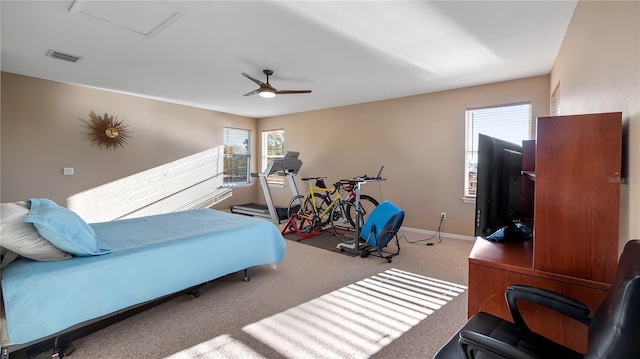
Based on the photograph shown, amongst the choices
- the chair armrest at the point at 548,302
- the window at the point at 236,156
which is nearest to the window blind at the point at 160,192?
the window at the point at 236,156

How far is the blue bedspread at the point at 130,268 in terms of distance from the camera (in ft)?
5.46

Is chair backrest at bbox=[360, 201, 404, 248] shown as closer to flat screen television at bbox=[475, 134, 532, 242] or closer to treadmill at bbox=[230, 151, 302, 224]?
flat screen television at bbox=[475, 134, 532, 242]

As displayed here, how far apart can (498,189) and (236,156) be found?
21.2ft

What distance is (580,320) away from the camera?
1149 mm

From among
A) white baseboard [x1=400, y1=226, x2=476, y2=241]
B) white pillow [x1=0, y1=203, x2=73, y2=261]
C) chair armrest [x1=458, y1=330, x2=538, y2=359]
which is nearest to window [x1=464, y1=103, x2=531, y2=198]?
white baseboard [x1=400, y1=226, x2=476, y2=241]

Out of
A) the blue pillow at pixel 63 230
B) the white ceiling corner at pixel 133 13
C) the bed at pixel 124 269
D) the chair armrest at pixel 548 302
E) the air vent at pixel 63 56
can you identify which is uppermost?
the air vent at pixel 63 56

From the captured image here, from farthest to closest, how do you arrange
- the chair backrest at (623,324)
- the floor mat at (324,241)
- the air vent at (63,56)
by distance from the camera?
the floor mat at (324,241) → the air vent at (63,56) → the chair backrest at (623,324)

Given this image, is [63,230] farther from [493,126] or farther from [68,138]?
[493,126]

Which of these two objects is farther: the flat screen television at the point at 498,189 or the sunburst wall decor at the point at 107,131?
the sunburst wall decor at the point at 107,131

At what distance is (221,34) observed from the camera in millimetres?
2777

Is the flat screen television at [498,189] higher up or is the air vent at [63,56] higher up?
the air vent at [63,56]

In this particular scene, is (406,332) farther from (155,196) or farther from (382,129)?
(155,196)

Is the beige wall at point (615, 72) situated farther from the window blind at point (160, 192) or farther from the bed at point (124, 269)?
the window blind at point (160, 192)

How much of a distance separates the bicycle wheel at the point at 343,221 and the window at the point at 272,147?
266 centimetres
